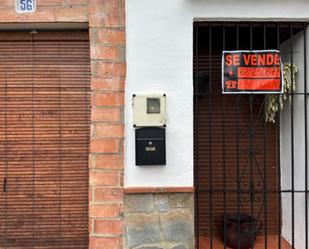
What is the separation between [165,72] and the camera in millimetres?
3473

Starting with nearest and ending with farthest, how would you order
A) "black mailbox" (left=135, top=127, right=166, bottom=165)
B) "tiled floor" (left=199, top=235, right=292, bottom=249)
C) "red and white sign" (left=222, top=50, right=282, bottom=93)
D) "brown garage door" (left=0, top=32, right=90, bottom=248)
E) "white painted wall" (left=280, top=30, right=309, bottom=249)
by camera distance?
"black mailbox" (left=135, top=127, right=166, bottom=165) < "red and white sign" (left=222, top=50, right=282, bottom=93) < "white painted wall" (left=280, top=30, right=309, bottom=249) < "brown garage door" (left=0, top=32, right=90, bottom=248) < "tiled floor" (left=199, top=235, right=292, bottom=249)

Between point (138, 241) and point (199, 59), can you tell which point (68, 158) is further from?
point (199, 59)

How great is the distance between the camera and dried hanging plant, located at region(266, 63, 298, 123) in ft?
12.4

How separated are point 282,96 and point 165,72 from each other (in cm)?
132

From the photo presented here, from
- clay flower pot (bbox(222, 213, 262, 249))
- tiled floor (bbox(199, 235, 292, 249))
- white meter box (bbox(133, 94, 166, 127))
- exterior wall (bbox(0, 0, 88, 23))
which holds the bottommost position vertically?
tiled floor (bbox(199, 235, 292, 249))

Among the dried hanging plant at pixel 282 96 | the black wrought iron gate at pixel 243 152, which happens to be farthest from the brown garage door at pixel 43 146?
the dried hanging plant at pixel 282 96

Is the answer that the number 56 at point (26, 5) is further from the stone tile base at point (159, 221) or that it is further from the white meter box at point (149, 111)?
the stone tile base at point (159, 221)

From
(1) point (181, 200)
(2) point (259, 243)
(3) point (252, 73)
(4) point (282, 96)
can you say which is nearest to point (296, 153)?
(4) point (282, 96)

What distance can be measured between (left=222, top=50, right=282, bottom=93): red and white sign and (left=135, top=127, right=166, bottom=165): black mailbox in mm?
779

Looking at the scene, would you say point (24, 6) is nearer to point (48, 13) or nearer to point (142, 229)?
point (48, 13)

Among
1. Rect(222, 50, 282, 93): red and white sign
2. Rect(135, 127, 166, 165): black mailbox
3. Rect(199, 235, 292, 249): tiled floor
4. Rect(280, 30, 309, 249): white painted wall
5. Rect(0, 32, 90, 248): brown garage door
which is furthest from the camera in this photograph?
Rect(199, 235, 292, 249): tiled floor

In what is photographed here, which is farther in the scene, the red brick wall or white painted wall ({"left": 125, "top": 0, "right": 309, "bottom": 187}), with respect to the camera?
the red brick wall

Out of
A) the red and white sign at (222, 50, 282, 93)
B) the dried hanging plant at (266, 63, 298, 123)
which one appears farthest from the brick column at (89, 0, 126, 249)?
the dried hanging plant at (266, 63, 298, 123)

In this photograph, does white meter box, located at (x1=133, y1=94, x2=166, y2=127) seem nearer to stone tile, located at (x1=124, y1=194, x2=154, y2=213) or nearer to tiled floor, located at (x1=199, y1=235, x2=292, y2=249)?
stone tile, located at (x1=124, y1=194, x2=154, y2=213)
